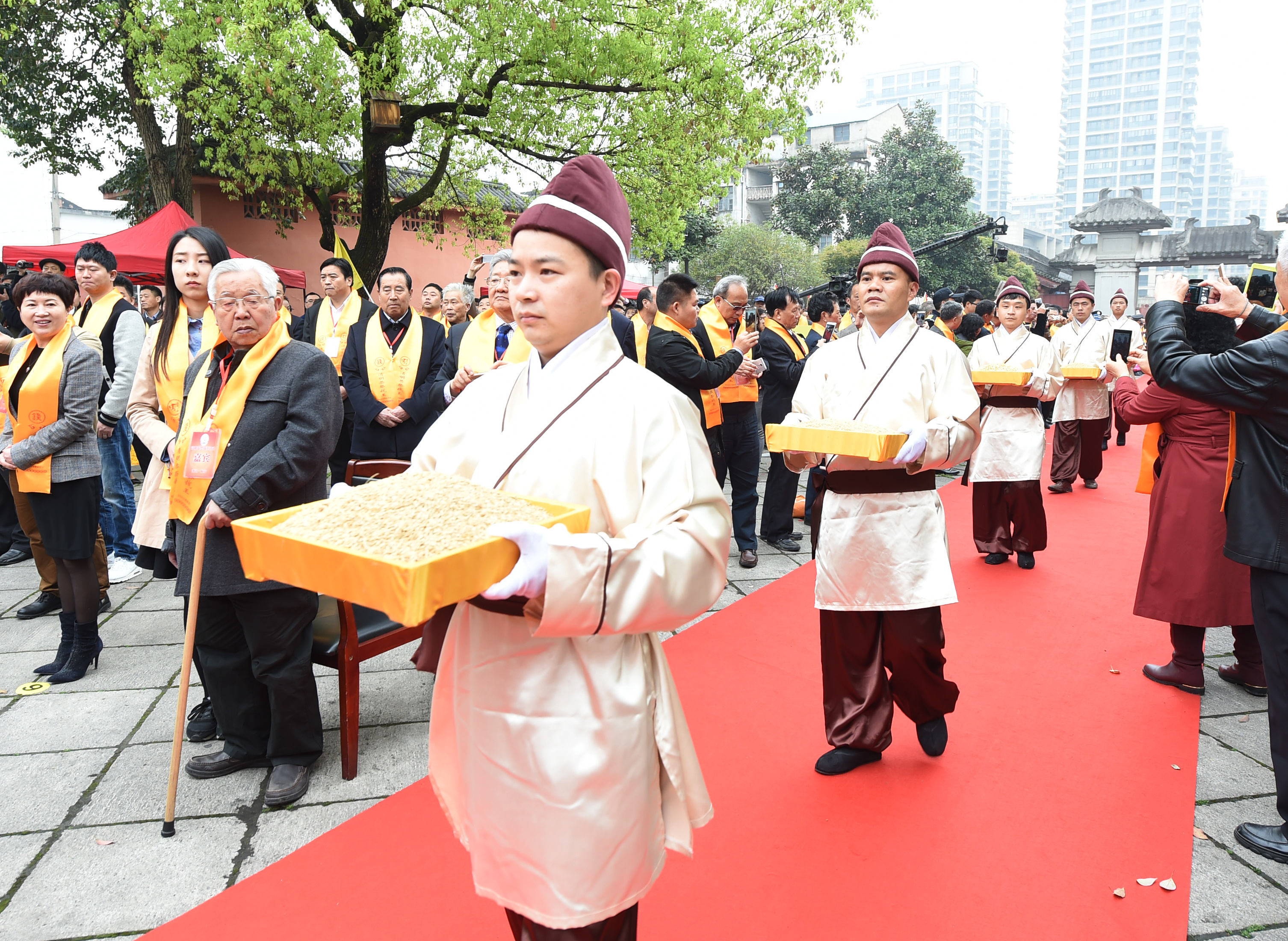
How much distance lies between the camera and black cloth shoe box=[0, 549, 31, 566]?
5.55 meters

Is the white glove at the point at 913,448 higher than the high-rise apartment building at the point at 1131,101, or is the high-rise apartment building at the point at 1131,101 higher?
the high-rise apartment building at the point at 1131,101

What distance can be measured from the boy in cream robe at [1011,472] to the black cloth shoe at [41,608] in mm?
5576

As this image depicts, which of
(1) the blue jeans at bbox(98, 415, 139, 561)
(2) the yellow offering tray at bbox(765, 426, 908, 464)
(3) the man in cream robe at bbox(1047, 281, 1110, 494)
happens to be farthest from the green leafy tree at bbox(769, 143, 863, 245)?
(2) the yellow offering tray at bbox(765, 426, 908, 464)

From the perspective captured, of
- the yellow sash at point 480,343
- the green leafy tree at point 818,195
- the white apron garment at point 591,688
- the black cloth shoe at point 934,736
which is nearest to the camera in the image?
the white apron garment at point 591,688

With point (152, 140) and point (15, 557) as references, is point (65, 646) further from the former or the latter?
point (152, 140)

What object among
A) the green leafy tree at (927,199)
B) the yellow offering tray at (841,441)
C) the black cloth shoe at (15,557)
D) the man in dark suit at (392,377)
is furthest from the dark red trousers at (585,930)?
the green leafy tree at (927,199)

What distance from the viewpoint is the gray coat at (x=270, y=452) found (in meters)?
2.63

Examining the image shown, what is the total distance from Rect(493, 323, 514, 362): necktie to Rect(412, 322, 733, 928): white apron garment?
2.64 meters

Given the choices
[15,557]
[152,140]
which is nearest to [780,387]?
[15,557]

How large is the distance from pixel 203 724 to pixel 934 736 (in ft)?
8.89

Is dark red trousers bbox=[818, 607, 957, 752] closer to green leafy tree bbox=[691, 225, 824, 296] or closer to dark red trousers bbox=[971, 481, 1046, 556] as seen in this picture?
dark red trousers bbox=[971, 481, 1046, 556]

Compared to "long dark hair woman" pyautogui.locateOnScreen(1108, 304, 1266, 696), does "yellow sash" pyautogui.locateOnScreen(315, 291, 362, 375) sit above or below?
above

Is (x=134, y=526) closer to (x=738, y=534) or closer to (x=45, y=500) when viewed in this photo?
(x=45, y=500)

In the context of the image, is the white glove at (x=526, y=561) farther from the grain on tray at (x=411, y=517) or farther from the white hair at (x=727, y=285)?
the white hair at (x=727, y=285)
